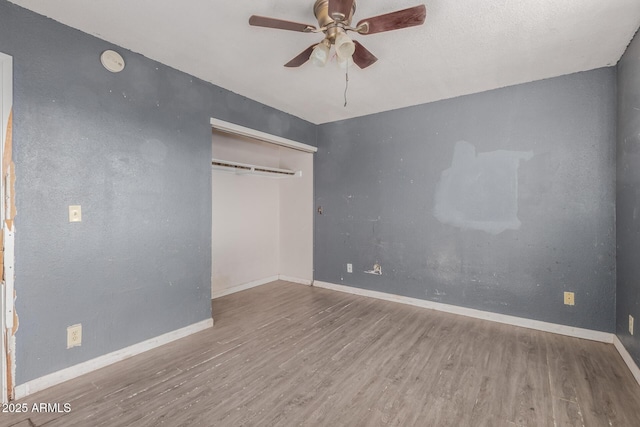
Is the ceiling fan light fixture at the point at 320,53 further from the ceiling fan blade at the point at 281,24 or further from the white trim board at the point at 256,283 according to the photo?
the white trim board at the point at 256,283

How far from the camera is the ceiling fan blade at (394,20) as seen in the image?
5.02ft

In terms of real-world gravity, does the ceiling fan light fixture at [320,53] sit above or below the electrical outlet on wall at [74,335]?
above

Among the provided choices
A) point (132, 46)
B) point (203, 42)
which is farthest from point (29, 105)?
point (203, 42)

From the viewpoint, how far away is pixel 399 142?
368cm

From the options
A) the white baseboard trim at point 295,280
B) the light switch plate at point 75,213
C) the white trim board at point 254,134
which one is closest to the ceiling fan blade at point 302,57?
the white trim board at point 254,134

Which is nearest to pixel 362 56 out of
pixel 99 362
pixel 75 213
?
pixel 75 213

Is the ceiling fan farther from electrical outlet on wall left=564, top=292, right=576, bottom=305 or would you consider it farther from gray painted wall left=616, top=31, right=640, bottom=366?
electrical outlet on wall left=564, top=292, right=576, bottom=305

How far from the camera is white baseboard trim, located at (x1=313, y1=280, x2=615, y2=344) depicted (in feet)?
8.70

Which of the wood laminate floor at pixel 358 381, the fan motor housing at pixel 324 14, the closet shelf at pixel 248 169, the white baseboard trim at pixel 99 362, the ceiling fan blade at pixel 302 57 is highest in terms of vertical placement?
the fan motor housing at pixel 324 14

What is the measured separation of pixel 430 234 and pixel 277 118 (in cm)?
234

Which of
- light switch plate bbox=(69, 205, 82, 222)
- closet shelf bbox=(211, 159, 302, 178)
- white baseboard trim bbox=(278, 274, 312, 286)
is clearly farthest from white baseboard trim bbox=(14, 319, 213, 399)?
white baseboard trim bbox=(278, 274, 312, 286)

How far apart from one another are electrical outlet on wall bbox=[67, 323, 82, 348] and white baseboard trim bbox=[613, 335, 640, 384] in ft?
12.7

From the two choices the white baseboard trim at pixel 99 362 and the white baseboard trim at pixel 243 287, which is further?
the white baseboard trim at pixel 243 287

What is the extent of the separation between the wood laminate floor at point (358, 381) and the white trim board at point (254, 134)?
2.01 m
